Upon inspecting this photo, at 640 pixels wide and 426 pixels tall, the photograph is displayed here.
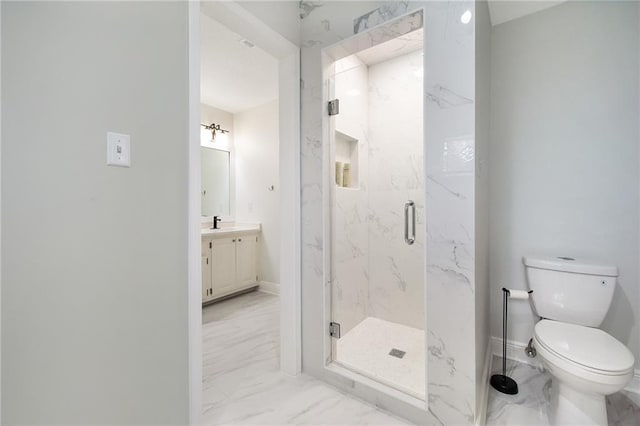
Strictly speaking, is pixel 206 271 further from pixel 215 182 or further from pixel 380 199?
pixel 380 199

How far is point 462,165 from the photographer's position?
1316 mm

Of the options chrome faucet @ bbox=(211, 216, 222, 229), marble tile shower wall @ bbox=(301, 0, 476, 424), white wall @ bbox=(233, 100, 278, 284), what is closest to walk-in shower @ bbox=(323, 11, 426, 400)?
marble tile shower wall @ bbox=(301, 0, 476, 424)

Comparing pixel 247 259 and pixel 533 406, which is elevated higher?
pixel 247 259

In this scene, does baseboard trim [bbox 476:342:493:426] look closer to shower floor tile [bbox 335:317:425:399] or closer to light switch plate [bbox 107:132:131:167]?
shower floor tile [bbox 335:317:425:399]

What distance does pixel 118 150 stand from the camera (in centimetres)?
105

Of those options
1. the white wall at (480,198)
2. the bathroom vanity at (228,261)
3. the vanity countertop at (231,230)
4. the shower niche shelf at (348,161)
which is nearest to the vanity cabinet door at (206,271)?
the bathroom vanity at (228,261)

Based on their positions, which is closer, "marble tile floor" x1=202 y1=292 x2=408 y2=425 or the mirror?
"marble tile floor" x1=202 y1=292 x2=408 y2=425

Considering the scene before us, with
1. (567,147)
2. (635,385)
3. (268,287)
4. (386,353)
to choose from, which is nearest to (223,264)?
(268,287)

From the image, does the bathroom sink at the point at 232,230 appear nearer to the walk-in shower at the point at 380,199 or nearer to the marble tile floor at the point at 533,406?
the walk-in shower at the point at 380,199

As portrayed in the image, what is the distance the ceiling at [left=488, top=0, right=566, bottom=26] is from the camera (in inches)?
74.3

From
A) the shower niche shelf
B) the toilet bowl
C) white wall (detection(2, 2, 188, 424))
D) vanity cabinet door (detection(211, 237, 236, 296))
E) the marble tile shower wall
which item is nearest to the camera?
white wall (detection(2, 2, 188, 424))

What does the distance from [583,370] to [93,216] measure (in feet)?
6.82

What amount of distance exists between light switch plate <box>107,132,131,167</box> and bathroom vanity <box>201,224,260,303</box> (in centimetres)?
204

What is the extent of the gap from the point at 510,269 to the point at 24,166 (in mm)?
2705
